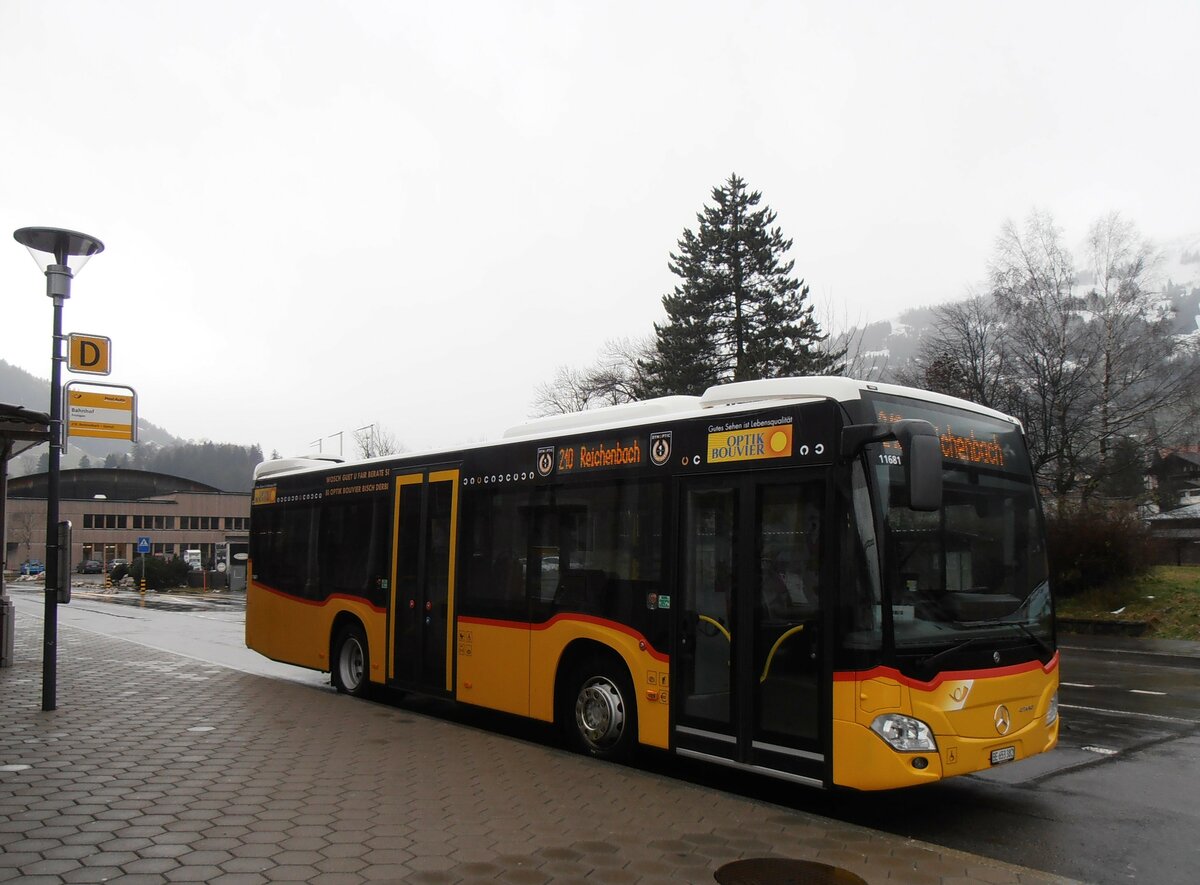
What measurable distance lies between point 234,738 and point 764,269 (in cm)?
3658

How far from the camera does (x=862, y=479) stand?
620 centimetres

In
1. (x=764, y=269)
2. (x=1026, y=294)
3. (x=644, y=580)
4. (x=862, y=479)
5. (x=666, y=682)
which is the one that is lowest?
(x=666, y=682)

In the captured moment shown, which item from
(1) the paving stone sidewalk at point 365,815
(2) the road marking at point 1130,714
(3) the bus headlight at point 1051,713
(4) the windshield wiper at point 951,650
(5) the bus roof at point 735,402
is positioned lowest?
(2) the road marking at point 1130,714

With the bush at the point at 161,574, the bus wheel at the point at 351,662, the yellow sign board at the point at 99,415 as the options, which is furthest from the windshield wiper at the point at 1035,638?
the bush at the point at 161,574

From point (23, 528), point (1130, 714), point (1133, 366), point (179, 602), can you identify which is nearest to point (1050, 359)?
point (1133, 366)

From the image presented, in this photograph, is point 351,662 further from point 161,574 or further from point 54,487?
point 161,574

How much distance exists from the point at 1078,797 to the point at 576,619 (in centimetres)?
416

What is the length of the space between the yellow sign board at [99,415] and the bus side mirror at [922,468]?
8768 millimetres

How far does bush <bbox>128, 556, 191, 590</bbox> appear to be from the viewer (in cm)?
5216

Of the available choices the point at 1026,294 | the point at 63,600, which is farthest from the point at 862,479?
the point at 1026,294

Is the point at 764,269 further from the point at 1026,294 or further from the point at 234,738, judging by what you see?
the point at 234,738

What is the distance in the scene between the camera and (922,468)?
5809 millimetres

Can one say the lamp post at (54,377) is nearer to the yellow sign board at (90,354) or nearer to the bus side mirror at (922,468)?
the yellow sign board at (90,354)

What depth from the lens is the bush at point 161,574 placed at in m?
52.2
